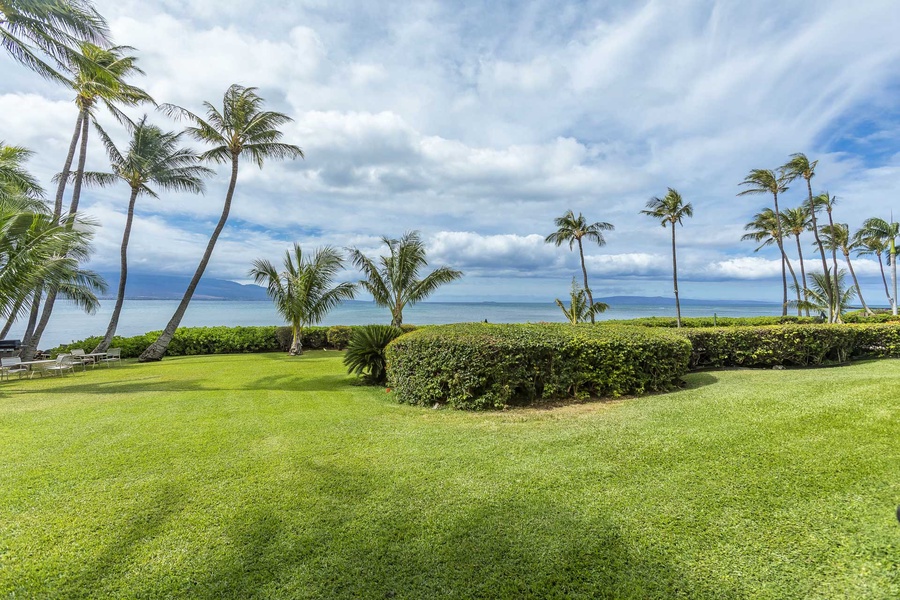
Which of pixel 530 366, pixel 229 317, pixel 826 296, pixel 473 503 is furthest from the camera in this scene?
pixel 229 317

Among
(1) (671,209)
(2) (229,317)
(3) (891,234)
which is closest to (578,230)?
(1) (671,209)

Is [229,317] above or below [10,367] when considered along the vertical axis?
above

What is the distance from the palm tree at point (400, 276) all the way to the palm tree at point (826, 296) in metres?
19.3

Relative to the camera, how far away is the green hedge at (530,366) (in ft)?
19.2

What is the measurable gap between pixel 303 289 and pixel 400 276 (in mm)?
4374

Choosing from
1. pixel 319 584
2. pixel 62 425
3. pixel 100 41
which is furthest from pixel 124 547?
pixel 100 41

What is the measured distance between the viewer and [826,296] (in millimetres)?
24953

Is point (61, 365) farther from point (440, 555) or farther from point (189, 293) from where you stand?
point (440, 555)

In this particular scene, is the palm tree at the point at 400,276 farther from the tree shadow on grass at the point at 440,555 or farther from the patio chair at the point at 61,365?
the tree shadow on grass at the point at 440,555

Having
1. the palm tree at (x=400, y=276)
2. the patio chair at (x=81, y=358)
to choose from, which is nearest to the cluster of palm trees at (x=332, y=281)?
the palm tree at (x=400, y=276)

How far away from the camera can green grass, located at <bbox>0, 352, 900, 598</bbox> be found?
2.21 m

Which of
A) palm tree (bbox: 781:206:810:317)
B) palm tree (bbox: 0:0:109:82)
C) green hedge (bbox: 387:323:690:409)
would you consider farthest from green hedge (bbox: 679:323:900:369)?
palm tree (bbox: 781:206:810:317)

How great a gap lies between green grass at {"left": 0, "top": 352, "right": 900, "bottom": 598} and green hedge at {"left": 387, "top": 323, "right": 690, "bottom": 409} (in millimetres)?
703

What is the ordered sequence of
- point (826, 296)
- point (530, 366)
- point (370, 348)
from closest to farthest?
1. point (530, 366)
2. point (370, 348)
3. point (826, 296)
